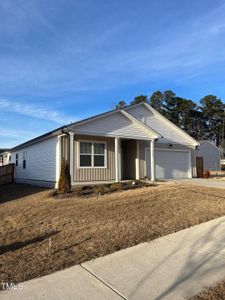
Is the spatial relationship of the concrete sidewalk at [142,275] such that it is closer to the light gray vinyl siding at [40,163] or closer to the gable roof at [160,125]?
the light gray vinyl siding at [40,163]

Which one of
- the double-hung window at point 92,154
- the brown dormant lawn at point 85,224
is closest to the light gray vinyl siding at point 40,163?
the double-hung window at point 92,154

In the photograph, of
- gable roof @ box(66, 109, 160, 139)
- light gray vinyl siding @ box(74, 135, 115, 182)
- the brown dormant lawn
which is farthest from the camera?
light gray vinyl siding @ box(74, 135, 115, 182)

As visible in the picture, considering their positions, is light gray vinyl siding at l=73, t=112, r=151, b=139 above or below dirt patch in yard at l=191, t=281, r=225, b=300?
above

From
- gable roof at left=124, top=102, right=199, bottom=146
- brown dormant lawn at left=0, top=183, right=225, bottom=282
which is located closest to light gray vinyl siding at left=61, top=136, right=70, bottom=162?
brown dormant lawn at left=0, top=183, right=225, bottom=282

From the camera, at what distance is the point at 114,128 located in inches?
594

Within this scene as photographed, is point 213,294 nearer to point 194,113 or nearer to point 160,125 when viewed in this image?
point 160,125

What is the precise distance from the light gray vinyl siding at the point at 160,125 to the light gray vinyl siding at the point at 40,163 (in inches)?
241

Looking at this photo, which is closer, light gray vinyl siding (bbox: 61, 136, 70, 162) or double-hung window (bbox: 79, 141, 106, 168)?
light gray vinyl siding (bbox: 61, 136, 70, 162)

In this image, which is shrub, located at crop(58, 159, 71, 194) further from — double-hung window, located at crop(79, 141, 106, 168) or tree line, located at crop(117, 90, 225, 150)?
tree line, located at crop(117, 90, 225, 150)

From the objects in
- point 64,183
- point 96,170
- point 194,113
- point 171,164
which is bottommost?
point 64,183

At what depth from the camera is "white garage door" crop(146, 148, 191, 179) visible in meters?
18.3

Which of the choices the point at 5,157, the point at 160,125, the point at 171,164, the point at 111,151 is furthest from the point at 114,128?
the point at 5,157

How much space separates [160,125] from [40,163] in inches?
352

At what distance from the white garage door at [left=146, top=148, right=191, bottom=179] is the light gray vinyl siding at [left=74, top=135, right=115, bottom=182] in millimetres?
2997
